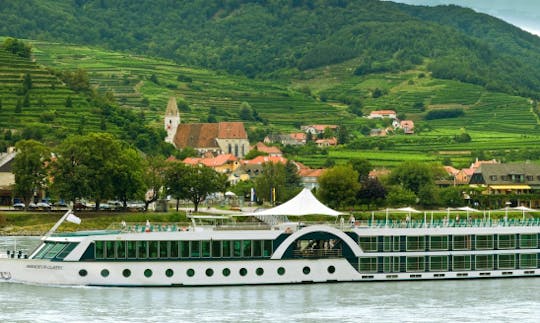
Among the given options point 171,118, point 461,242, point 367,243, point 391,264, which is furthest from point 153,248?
point 171,118

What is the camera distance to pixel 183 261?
137ft

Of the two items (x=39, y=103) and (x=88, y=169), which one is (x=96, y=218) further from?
(x=39, y=103)

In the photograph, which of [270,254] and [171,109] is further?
[171,109]

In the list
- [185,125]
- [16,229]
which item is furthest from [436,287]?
[185,125]

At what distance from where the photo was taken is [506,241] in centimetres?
4438

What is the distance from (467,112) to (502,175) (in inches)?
2780

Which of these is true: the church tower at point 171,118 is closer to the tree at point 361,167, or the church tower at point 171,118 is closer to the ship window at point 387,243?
the tree at point 361,167

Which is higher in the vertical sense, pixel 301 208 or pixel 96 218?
pixel 301 208

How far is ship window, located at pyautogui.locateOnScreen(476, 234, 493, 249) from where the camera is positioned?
145ft

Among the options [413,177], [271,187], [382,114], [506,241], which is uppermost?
[382,114]

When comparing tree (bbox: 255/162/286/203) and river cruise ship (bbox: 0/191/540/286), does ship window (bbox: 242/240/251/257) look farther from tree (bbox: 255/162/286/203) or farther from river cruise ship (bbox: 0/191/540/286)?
A: tree (bbox: 255/162/286/203)

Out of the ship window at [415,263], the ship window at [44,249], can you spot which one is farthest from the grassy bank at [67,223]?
the ship window at [415,263]

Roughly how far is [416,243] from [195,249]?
25.8 ft

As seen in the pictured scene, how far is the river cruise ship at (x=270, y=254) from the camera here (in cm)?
4147
